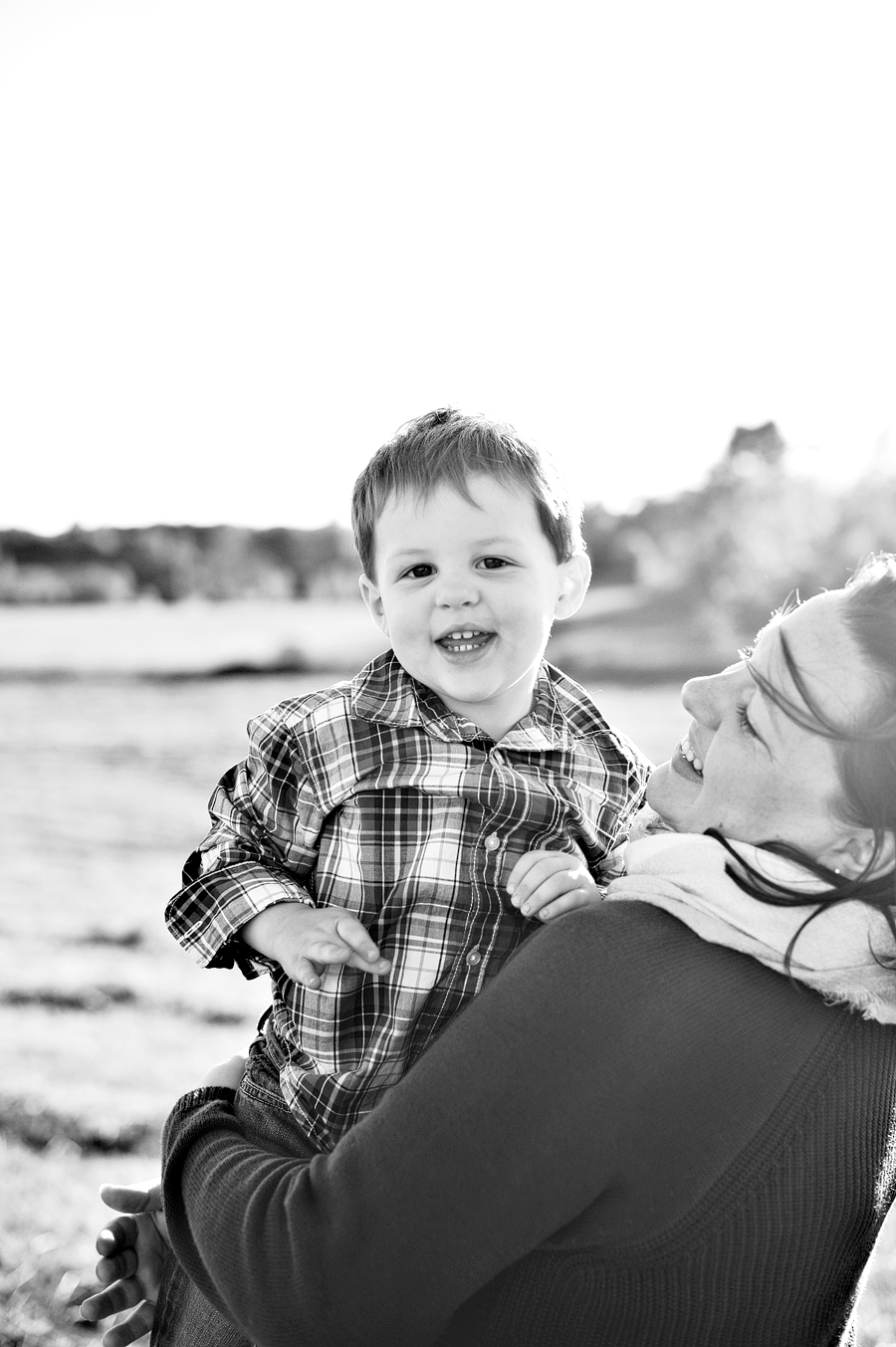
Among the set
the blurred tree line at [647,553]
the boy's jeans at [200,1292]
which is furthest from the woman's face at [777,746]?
the blurred tree line at [647,553]

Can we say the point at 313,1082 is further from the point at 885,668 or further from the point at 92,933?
the point at 92,933

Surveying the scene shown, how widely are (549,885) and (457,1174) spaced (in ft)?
1.63

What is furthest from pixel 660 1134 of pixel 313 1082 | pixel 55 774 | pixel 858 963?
pixel 55 774

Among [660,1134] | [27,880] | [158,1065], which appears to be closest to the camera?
[660,1134]

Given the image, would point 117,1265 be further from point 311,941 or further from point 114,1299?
point 311,941

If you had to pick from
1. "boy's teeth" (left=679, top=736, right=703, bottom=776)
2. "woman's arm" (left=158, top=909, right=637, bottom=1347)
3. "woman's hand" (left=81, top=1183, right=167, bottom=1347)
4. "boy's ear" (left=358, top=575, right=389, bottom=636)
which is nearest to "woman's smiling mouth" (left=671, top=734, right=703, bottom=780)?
"boy's teeth" (left=679, top=736, right=703, bottom=776)

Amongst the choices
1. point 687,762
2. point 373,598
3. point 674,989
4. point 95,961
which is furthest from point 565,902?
point 95,961

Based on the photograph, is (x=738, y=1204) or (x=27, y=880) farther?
(x=27, y=880)

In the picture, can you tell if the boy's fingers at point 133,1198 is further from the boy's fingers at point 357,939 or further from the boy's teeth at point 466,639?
the boy's teeth at point 466,639

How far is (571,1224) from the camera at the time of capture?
1.23 meters

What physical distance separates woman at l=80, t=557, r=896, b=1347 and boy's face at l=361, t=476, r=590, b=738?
60 cm

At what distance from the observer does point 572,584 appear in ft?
7.09

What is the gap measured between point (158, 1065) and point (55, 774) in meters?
6.62

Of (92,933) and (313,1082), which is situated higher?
(313,1082)
